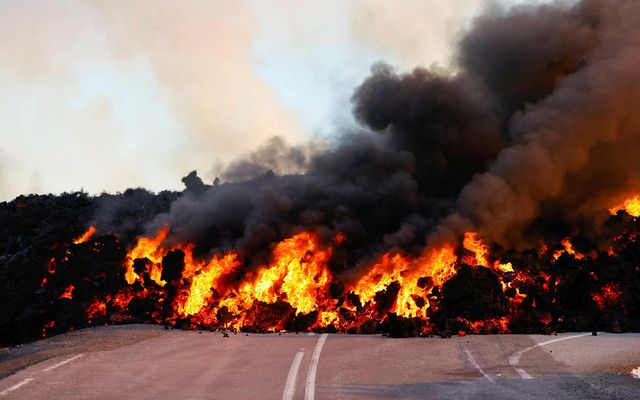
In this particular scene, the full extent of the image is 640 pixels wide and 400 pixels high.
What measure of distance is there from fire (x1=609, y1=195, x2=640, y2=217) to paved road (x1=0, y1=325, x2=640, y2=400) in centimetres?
875

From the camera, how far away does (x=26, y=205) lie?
3744 cm

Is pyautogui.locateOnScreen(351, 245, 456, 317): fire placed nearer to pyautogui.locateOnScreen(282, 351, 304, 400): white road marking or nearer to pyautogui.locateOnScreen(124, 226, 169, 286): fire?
pyautogui.locateOnScreen(282, 351, 304, 400): white road marking

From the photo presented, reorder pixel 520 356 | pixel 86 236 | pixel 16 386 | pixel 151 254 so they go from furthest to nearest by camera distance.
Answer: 1. pixel 86 236
2. pixel 151 254
3. pixel 520 356
4. pixel 16 386

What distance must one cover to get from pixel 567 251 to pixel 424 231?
19.9ft

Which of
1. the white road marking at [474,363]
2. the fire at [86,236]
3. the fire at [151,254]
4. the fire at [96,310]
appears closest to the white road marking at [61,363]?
the white road marking at [474,363]

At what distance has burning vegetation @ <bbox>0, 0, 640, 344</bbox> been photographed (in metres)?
23.2

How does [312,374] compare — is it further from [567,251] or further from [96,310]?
[96,310]

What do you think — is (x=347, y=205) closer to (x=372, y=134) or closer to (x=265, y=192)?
(x=265, y=192)

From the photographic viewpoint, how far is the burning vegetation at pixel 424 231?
76.1 feet

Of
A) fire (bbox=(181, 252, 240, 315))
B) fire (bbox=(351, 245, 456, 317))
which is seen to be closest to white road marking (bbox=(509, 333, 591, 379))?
fire (bbox=(351, 245, 456, 317))

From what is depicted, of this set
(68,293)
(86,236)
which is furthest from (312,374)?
(86,236)

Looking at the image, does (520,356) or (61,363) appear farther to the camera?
(520,356)

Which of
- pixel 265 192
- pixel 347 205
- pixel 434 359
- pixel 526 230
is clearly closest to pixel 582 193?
pixel 526 230

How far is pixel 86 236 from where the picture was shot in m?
30.7
